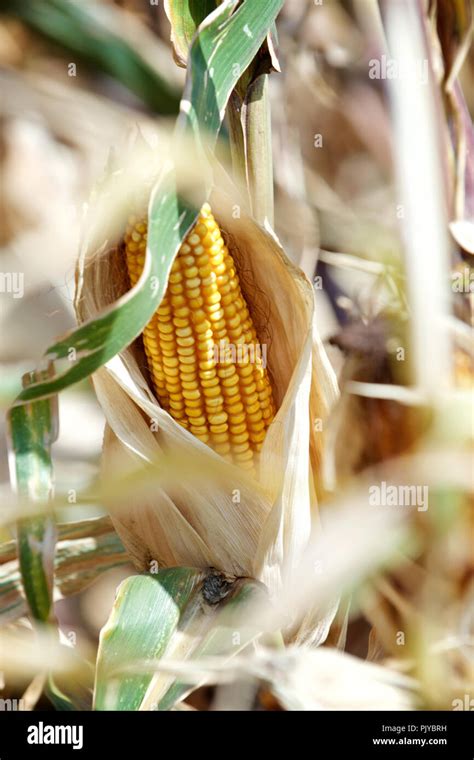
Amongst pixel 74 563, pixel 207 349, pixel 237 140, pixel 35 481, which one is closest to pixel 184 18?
pixel 237 140

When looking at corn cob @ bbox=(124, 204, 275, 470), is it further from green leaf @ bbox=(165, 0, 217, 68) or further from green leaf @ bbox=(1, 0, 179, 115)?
green leaf @ bbox=(1, 0, 179, 115)

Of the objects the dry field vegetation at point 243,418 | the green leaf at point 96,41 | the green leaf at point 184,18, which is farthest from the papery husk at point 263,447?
the green leaf at point 96,41

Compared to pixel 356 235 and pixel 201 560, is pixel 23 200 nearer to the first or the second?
pixel 356 235

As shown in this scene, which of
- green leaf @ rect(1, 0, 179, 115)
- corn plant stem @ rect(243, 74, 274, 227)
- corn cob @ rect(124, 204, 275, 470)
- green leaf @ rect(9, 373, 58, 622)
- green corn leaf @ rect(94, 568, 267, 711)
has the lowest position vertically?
green corn leaf @ rect(94, 568, 267, 711)


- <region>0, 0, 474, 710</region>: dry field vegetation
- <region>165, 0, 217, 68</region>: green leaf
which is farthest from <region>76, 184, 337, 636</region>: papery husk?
<region>165, 0, 217, 68</region>: green leaf

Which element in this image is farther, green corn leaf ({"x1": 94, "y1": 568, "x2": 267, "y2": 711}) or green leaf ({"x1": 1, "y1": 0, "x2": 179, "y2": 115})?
green leaf ({"x1": 1, "y1": 0, "x2": 179, "y2": 115})

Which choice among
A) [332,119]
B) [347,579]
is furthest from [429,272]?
[332,119]

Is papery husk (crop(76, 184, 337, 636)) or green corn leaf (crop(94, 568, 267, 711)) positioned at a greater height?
papery husk (crop(76, 184, 337, 636))
